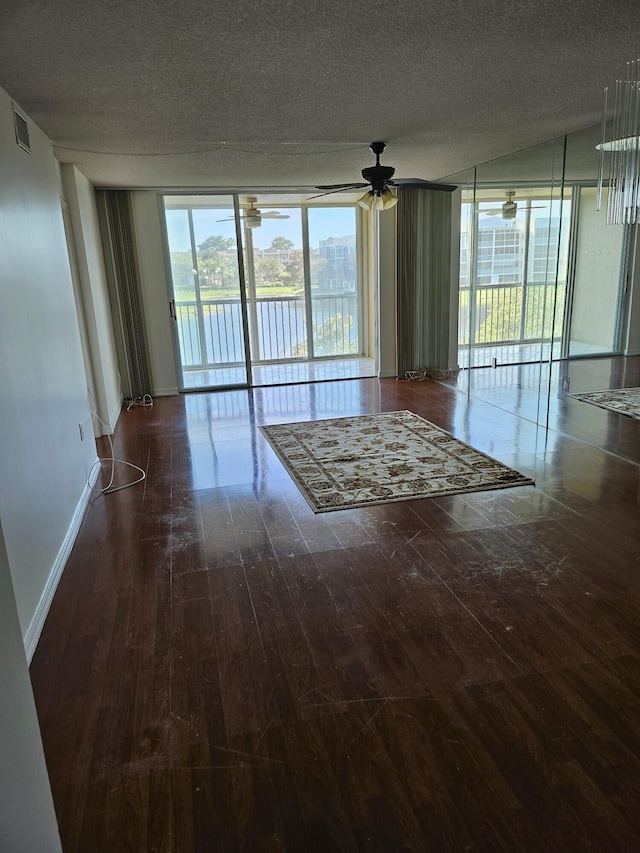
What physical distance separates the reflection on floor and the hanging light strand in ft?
14.8

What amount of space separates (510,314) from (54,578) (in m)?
4.46

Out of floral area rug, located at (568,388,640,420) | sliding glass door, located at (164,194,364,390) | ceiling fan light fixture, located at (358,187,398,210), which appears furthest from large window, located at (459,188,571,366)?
sliding glass door, located at (164,194,364,390)

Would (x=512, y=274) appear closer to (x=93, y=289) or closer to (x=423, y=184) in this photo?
(x=423, y=184)

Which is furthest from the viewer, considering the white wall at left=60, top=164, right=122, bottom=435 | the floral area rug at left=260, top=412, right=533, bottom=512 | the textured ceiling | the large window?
the white wall at left=60, top=164, right=122, bottom=435

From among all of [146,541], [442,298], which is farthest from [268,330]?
[146,541]

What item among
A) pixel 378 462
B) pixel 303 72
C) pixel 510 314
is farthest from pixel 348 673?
pixel 510 314

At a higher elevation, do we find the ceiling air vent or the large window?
the ceiling air vent

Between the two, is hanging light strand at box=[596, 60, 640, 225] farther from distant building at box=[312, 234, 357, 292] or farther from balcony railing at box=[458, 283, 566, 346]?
distant building at box=[312, 234, 357, 292]

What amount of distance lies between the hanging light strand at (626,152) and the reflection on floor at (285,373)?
4.51 meters

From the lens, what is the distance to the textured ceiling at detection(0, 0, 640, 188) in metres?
2.17

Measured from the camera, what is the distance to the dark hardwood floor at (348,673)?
5.07 ft

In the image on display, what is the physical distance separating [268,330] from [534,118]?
5247mm

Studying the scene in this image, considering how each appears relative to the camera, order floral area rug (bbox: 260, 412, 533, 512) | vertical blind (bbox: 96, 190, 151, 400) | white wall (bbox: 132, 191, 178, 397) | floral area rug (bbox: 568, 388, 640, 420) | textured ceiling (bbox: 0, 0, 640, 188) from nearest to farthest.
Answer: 1. textured ceiling (bbox: 0, 0, 640, 188)
2. floral area rug (bbox: 260, 412, 533, 512)
3. floral area rug (bbox: 568, 388, 640, 420)
4. vertical blind (bbox: 96, 190, 151, 400)
5. white wall (bbox: 132, 191, 178, 397)

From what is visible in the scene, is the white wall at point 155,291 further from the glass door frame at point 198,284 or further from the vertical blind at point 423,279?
the vertical blind at point 423,279
